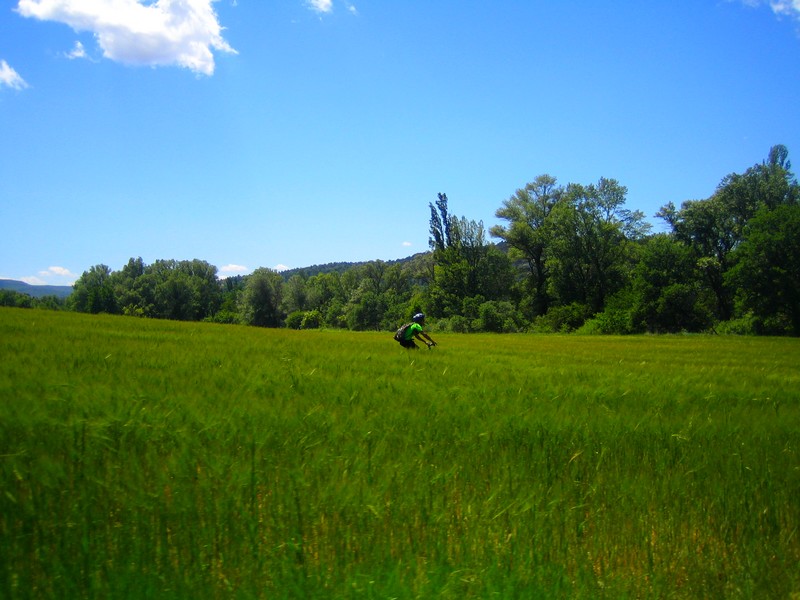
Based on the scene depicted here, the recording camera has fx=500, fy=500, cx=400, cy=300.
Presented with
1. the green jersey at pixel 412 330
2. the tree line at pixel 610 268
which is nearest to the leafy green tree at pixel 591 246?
the tree line at pixel 610 268

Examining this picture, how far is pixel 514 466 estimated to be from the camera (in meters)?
5.12

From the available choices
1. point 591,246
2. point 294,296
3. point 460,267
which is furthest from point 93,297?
point 591,246

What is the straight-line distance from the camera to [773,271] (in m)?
45.2

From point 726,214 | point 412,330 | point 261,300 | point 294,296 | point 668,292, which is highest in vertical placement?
point 726,214

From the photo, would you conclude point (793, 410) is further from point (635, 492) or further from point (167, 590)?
point (167, 590)

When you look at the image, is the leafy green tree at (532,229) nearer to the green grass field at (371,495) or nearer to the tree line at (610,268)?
the tree line at (610,268)

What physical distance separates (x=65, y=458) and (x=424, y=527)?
307 centimetres

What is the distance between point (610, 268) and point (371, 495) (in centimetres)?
6630

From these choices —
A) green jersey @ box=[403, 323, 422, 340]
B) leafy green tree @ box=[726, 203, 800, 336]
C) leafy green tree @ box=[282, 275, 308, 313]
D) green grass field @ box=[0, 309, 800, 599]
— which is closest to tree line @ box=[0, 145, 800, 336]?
leafy green tree @ box=[726, 203, 800, 336]

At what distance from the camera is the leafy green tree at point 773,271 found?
4494 centimetres

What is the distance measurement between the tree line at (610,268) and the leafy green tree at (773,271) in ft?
0.31

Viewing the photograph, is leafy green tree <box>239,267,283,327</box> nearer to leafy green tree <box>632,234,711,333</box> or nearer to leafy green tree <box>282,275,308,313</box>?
leafy green tree <box>282,275,308,313</box>

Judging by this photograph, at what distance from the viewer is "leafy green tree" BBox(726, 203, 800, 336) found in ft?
147

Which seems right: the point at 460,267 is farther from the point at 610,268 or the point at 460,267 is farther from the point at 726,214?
the point at 726,214
